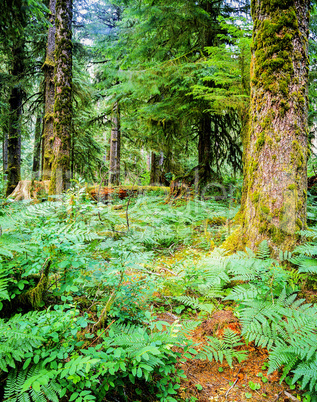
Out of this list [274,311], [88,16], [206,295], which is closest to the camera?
[274,311]

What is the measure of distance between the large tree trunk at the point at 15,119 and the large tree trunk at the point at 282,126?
11.1 m

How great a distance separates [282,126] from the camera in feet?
10.1

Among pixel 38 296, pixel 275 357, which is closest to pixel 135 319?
pixel 38 296

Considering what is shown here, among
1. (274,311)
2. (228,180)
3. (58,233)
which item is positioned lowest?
(274,311)

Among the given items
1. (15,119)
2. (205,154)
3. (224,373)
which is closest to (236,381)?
(224,373)

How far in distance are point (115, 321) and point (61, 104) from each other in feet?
19.9

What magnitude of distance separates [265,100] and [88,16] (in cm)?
1406

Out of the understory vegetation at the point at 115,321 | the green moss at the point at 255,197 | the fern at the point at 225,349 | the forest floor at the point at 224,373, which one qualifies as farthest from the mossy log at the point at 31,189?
the fern at the point at 225,349

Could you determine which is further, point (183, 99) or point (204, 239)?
point (183, 99)

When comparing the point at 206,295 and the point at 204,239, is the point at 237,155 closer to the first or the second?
the point at 204,239

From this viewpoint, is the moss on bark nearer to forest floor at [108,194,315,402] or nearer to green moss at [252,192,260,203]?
green moss at [252,192,260,203]

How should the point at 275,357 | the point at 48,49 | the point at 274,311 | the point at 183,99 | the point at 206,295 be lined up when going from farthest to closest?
the point at 48,49
the point at 183,99
the point at 206,295
the point at 274,311
the point at 275,357

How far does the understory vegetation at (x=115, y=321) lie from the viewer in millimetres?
1501

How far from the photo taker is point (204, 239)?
197 inches
